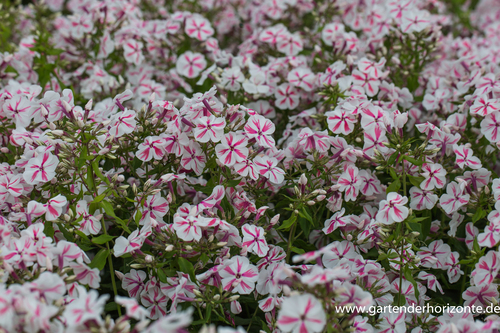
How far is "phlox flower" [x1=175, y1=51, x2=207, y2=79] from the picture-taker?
4.20m

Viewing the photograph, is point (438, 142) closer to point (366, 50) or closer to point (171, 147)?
point (366, 50)

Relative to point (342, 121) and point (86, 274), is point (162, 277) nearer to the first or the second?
point (86, 274)

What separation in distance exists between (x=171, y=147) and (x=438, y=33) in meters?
2.74

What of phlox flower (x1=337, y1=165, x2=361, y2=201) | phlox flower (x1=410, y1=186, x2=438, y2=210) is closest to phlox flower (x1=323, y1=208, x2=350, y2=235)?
phlox flower (x1=337, y1=165, x2=361, y2=201)

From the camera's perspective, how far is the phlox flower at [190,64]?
13.8ft

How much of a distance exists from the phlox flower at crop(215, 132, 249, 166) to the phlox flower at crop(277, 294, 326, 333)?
1.03 metres

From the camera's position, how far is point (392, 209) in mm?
2662

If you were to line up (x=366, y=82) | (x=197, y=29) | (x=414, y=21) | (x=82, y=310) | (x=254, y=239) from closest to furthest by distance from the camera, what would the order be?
1. (x=82, y=310)
2. (x=254, y=239)
3. (x=366, y=82)
4. (x=414, y=21)
5. (x=197, y=29)

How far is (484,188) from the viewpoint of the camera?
9.52 feet

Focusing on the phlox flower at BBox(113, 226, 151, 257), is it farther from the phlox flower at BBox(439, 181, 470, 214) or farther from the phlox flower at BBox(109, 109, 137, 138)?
the phlox flower at BBox(439, 181, 470, 214)

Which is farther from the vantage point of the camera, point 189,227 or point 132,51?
point 132,51

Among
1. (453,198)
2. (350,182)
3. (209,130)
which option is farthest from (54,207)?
(453,198)

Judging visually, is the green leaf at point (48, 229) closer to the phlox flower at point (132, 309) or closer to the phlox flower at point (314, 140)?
the phlox flower at point (132, 309)

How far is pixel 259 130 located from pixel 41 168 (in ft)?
4.35
